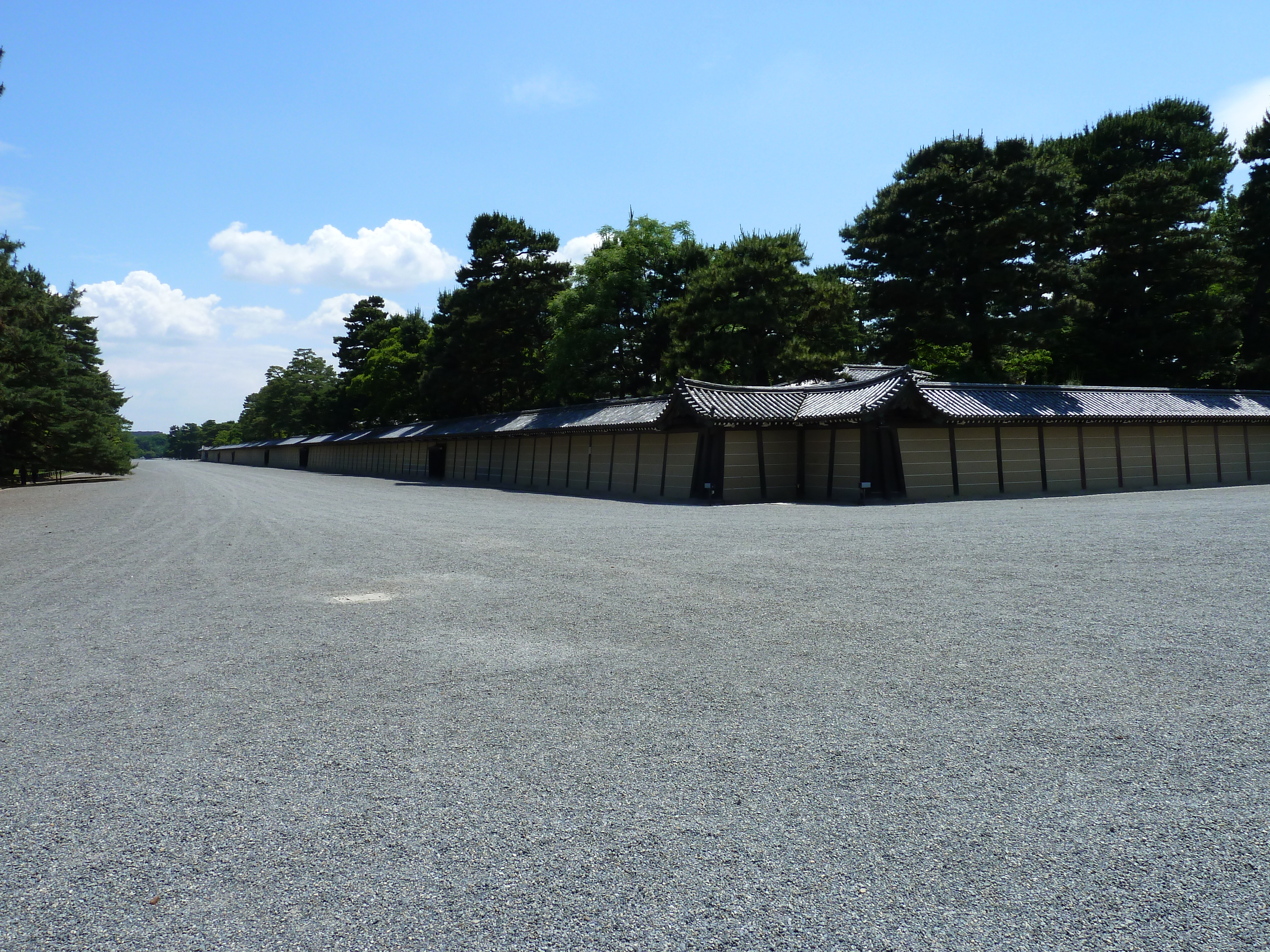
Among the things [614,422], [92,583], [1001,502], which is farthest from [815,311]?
[92,583]

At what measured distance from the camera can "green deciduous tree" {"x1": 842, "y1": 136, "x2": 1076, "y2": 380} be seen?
28031 mm

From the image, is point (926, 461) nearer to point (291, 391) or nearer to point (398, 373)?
point (398, 373)

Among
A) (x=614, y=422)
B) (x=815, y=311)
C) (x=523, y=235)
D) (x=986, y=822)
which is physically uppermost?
(x=523, y=235)

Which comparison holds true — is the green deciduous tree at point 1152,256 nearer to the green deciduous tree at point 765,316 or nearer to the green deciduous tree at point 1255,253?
the green deciduous tree at point 1255,253

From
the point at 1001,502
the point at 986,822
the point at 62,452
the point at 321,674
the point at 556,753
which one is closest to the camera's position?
the point at 986,822

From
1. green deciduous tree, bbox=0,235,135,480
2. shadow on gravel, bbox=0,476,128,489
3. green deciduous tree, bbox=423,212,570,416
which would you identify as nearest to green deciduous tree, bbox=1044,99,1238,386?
green deciduous tree, bbox=423,212,570,416

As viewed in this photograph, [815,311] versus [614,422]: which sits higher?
[815,311]

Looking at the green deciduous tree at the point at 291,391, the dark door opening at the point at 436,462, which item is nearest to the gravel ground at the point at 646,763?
the dark door opening at the point at 436,462

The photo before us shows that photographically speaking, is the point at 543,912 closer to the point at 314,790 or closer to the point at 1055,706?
the point at 314,790

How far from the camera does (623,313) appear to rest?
3650 cm

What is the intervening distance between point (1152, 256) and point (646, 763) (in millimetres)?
36190

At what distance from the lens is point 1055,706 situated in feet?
14.1

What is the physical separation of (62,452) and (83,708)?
3839cm

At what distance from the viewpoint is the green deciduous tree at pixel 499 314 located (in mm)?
42281
